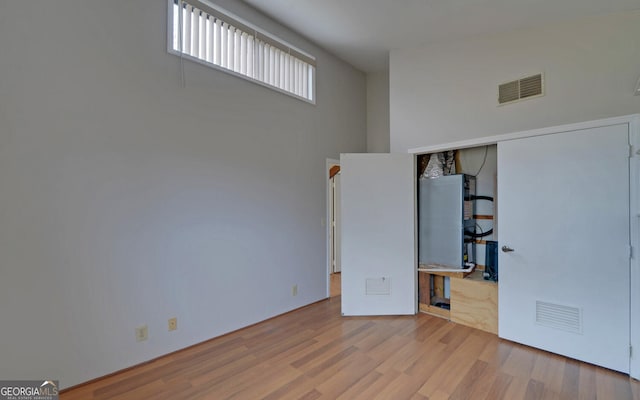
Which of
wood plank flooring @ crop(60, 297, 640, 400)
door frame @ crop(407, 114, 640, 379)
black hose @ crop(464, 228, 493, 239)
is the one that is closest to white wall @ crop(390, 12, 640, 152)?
door frame @ crop(407, 114, 640, 379)

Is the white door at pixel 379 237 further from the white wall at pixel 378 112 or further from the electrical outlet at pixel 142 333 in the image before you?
the electrical outlet at pixel 142 333

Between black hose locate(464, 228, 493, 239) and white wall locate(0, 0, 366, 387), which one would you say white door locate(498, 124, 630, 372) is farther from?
white wall locate(0, 0, 366, 387)

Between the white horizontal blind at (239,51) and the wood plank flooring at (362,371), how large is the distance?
2797mm

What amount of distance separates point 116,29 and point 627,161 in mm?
4195

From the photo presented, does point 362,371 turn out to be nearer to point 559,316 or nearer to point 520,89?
point 559,316

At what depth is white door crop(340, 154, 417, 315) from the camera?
3469 millimetres

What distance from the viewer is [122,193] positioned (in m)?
2.30

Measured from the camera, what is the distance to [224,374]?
89.7 inches

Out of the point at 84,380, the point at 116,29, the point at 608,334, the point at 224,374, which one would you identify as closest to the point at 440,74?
the point at 608,334

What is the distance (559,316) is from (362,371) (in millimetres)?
1840

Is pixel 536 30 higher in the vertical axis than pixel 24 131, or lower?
higher

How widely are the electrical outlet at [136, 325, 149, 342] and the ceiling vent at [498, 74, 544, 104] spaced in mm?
4112

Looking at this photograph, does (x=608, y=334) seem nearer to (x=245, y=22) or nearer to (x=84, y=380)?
(x=84, y=380)

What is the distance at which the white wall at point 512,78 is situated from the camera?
2.47m
